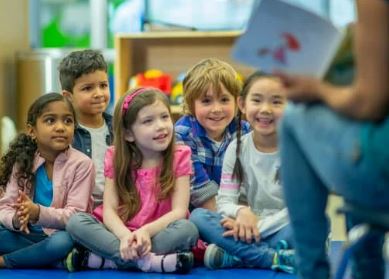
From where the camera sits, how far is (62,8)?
4.49 meters

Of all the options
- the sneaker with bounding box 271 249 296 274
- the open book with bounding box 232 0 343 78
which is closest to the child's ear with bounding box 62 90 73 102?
the sneaker with bounding box 271 249 296 274

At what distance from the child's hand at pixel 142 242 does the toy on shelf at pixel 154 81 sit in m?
1.87

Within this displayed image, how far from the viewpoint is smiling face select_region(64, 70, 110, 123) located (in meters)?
2.27

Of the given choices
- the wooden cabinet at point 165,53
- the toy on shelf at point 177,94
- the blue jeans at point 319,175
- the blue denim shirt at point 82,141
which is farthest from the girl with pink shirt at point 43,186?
the wooden cabinet at point 165,53

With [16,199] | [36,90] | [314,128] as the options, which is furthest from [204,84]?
[36,90]

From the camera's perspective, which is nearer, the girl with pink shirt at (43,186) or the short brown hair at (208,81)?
the girl with pink shirt at (43,186)

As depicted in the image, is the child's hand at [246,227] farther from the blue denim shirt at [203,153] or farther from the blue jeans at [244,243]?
the blue denim shirt at [203,153]

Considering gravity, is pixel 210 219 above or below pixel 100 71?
below

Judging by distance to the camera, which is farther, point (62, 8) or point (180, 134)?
point (62, 8)

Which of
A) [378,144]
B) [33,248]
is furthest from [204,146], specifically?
[378,144]

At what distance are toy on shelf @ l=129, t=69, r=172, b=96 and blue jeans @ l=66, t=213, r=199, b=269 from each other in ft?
5.95

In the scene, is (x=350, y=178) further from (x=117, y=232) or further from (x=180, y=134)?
(x=180, y=134)

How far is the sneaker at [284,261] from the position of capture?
189 centimetres

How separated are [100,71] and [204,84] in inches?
13.3
